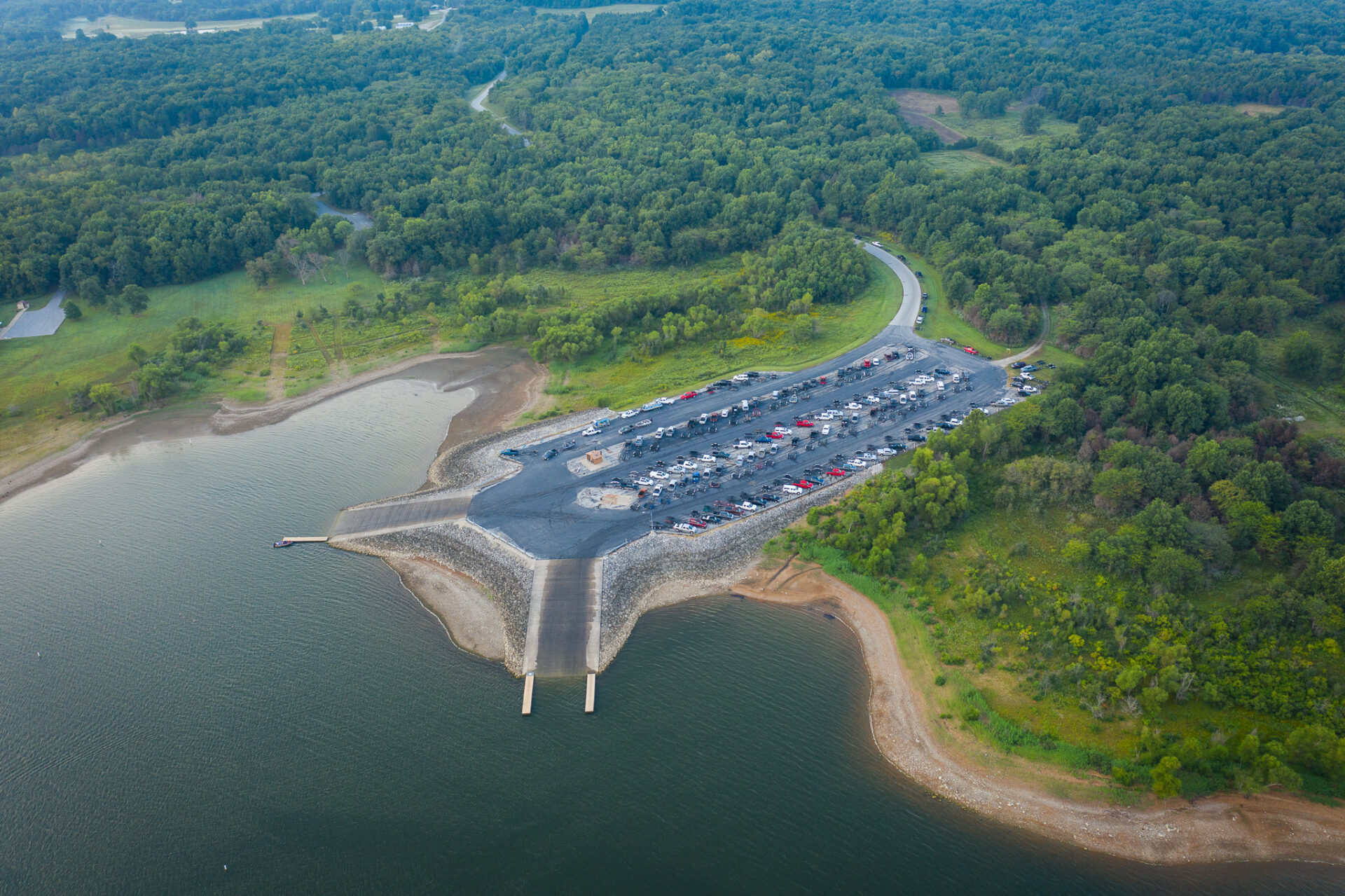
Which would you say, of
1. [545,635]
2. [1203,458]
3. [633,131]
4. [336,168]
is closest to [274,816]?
[545,635]

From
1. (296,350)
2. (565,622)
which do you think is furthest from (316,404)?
(565,622)

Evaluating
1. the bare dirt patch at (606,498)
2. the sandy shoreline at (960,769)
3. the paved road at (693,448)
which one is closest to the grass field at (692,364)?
the paved road at (693,448)

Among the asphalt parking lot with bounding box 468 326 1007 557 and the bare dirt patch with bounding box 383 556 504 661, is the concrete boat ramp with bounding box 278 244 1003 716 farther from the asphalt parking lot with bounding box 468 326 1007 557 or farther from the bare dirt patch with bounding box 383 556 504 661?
the bare dirt patch with bounding box 383 556 504 661

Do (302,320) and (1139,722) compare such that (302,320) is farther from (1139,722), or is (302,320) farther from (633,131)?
(1139,722)

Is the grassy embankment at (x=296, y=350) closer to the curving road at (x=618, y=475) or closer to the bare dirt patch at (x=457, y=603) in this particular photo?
the curving road at (x=618, y=475)

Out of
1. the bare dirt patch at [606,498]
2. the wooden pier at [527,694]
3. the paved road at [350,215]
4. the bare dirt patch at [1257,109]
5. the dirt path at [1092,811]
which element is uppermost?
the bare dirt patch at [1257,109]

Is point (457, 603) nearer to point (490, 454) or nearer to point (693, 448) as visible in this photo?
point (490, 454)

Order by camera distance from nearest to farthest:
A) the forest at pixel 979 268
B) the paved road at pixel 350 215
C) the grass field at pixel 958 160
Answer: the forest at pixel 979 268 < the paved road at pixel 350 215 < the grass field at pixel 958 160

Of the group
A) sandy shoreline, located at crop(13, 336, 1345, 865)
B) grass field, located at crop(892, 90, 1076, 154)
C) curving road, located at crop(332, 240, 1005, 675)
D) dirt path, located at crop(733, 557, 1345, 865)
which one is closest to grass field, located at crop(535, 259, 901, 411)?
curving road, located at crop(332, 240, 1005, 675)
